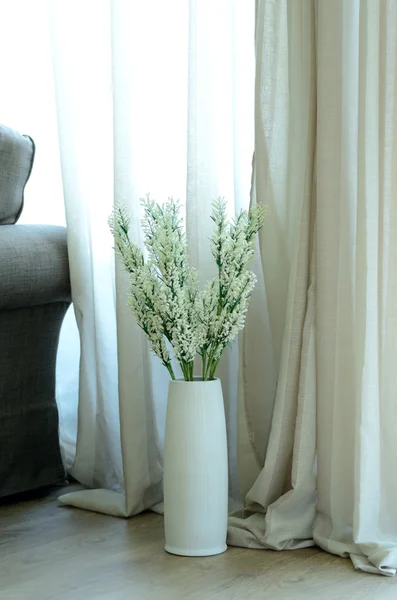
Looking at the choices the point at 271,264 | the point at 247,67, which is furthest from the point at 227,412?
the point at 247,67

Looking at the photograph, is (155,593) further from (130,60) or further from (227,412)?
(130,60)

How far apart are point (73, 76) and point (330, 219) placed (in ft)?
2.63

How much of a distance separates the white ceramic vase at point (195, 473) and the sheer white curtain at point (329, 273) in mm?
94

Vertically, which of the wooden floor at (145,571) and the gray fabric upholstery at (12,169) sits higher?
the gray fabric upholstery at (12,169)

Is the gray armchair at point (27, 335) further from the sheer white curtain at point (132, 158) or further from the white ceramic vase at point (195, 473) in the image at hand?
the white ceramic vase at point (195, 473)

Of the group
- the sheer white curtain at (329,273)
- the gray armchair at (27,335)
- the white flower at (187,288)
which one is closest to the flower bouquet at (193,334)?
the white flower at (187,288)

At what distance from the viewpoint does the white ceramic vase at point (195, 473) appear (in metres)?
1.67

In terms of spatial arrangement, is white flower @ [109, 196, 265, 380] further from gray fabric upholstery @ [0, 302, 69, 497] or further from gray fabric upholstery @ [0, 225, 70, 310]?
gray fabric upholstery @ [0, 302, 69, 497]

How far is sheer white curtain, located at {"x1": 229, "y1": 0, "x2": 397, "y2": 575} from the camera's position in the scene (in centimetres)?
161

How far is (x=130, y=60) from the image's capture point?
6.50ft

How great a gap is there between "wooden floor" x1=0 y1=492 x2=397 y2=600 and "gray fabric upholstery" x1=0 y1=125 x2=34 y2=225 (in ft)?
2.37

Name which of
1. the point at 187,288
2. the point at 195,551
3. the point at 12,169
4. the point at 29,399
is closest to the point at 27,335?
the point at 29,399

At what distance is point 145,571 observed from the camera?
5.23 feet

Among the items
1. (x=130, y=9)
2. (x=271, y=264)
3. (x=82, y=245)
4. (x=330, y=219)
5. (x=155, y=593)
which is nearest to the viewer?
(x=155, y=593)
